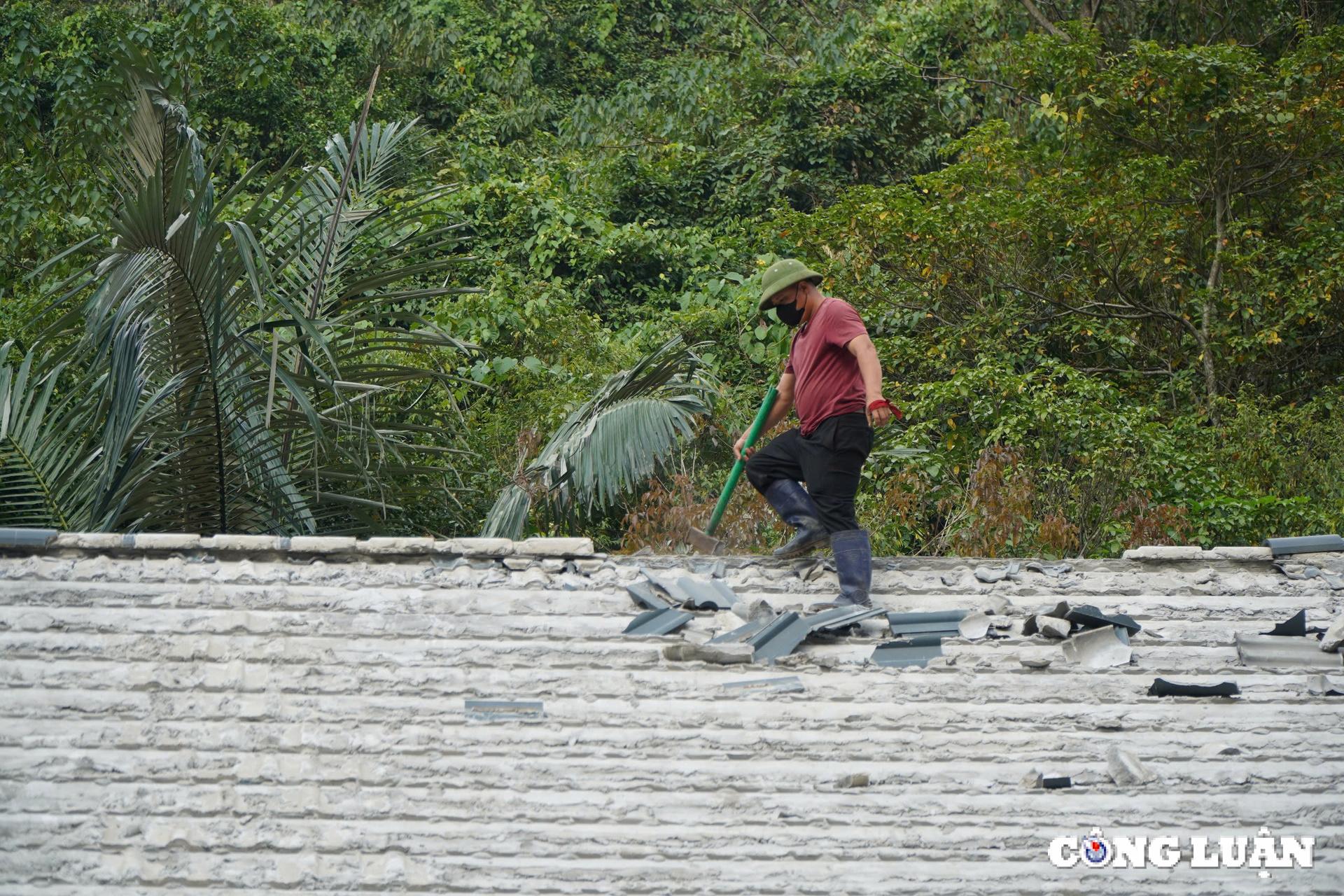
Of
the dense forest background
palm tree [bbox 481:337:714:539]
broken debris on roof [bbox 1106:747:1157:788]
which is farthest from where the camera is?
the dense forest background

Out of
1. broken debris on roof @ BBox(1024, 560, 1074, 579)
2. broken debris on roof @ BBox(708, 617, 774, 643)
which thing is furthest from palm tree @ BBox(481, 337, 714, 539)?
broken debris on roof @ BBox(708, 617, 774, 643)

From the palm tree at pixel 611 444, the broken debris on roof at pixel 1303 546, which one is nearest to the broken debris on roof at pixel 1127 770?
the broken debris on roof at pixel 1303 546

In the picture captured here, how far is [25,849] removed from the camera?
11.6 feet

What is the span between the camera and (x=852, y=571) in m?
4.91

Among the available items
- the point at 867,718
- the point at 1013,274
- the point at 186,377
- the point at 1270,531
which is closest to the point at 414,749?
the point at 867,718

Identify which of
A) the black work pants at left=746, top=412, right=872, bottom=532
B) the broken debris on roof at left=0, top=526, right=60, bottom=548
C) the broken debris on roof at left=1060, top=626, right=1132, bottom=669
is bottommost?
the broken debris on roof at left=1060, top=626, right=1132, bottom=669

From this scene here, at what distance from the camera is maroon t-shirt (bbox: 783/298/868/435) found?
5117mm

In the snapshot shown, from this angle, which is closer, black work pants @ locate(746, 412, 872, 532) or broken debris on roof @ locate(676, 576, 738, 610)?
broken debris on roof @ locate(676, 576, 738, 610)

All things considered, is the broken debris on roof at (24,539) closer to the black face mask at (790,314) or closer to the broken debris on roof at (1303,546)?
the black face mask at (790,314)

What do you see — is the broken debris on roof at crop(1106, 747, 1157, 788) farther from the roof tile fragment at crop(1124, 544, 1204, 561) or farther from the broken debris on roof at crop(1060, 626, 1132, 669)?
the roof tile fragment at crop(1124, 544, 1204, 561)

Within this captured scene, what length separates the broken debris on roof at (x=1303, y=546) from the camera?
17.8 feet

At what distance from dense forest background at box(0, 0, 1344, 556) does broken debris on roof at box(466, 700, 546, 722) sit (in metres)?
2.98

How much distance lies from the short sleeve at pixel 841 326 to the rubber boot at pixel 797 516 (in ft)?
2.07

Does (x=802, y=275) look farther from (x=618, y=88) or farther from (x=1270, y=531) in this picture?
(x=618, y=88)
